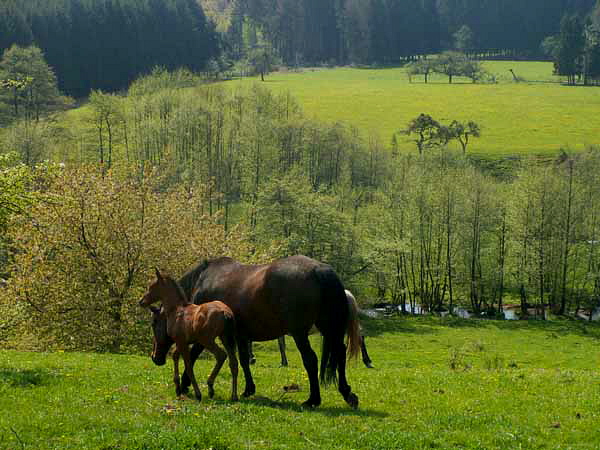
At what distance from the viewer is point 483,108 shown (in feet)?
506

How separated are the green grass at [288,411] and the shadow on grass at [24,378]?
0.08 feet

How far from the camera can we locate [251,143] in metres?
88.0

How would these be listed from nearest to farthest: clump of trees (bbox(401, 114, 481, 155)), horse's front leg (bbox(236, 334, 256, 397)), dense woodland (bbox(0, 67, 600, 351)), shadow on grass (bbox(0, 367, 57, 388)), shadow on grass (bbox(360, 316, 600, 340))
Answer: horse's front leg (bbox(236, 334, 256, 397)), shadow on grass (bbox(0, 367, 57, 388)), dense woodland (bbox(0, 67, 600, 351)), shadow on grass (bbox(360, 316, 600, 340)), clump of trees (bbox(401, 114, 481, 155))

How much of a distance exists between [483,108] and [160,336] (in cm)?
14857

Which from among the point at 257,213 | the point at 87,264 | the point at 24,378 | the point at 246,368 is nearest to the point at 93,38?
the point at 257,213

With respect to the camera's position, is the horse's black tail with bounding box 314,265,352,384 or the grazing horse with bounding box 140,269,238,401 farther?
the grazing horse with bounding box 140,269,238,401

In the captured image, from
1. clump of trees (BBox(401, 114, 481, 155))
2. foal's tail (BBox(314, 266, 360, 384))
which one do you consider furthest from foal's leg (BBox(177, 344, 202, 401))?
clump of trees (BBox(401, 114, 481, 155))

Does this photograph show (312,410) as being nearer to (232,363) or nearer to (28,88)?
(232,363)

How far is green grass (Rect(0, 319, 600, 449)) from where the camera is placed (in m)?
11.7

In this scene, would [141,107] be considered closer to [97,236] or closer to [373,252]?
[373,252]

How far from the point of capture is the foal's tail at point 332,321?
14.2m

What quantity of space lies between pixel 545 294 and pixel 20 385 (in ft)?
228

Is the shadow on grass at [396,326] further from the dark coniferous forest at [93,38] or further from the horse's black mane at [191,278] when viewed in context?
the dark coniferous forest at [93,38]

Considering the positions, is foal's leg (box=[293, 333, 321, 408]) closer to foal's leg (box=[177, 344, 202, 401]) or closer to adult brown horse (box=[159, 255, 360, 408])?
adult brown horse (box=[159, 255, 360, 408])
